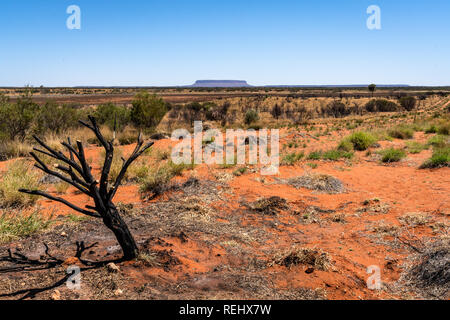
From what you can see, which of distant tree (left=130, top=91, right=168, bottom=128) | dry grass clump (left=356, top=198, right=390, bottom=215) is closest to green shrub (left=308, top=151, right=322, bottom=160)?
dry grass clump (left=356, top=198, right=390, bottom=215)

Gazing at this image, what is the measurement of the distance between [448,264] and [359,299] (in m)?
1.27

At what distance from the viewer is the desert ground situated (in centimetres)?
353

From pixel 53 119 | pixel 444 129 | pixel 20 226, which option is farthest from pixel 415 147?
pixel 53 119

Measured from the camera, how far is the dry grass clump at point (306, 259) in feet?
13.3

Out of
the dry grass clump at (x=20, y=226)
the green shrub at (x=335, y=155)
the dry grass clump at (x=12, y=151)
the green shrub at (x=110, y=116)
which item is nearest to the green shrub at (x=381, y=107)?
the green shrub at (x=335, y=155)

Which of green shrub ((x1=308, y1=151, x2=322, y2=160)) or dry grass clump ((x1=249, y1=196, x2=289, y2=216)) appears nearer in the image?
dry grass clump ((x1=249, y1=196, x2=289, y2=216))

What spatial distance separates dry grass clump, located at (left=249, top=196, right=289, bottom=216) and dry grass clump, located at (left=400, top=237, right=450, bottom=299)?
102 inches

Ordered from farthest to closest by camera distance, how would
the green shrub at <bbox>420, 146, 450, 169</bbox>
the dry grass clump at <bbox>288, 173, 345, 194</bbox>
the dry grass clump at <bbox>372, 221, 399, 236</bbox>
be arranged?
1. the green shrub at <bbox>420, 146, 450, 169</bbox>
2. the dry grass clump at <bbox>288, 173, 345, 194</bbox>
3. the dry grass clump at <bbox>372, 221, 399, 236</bbox>

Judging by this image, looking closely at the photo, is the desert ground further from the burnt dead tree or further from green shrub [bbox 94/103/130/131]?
green shrub [bbox 94/103/130/131]

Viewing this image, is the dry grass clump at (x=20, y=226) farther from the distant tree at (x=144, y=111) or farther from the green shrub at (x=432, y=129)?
the green shrub at (x=432, y=129)
